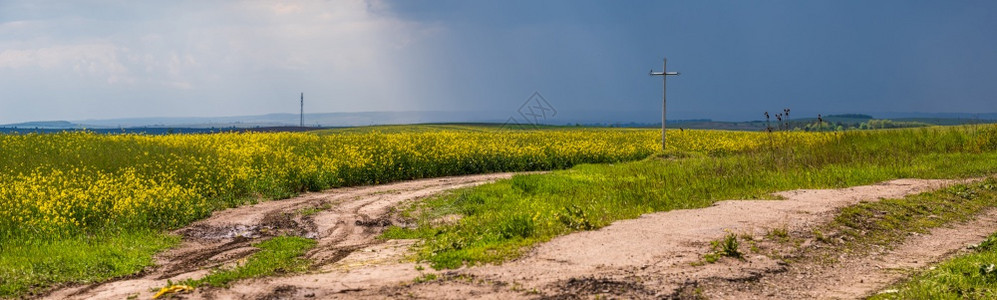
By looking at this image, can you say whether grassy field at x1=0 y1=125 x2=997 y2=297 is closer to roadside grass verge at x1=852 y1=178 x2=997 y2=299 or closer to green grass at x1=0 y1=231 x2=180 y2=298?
green grass at x1=0 y1=231 x2=180 y2=298

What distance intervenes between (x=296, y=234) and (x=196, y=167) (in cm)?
753

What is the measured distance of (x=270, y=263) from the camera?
1100 centimetres

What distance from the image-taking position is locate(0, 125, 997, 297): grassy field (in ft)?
39.4

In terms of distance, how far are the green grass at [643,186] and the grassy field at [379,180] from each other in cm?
5

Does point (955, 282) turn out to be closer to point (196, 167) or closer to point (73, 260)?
point (73, 260)

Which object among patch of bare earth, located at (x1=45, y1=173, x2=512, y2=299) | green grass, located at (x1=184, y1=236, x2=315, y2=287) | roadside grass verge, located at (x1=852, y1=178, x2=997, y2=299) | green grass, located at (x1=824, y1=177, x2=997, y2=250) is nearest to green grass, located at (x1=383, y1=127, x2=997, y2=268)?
patch of bare earth, located at (x1=45, y1=173, x2=512, y2=299)

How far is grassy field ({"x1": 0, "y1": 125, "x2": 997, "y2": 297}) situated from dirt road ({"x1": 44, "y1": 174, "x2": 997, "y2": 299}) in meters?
0.67

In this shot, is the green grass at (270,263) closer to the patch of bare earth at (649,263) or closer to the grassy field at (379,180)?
the grassy field at (379,180)

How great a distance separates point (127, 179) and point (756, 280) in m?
14.3

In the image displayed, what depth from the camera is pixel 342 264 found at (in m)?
10.6

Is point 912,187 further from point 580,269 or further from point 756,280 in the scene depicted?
point 580,269

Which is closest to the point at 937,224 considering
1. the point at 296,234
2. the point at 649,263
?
the point at 649,263

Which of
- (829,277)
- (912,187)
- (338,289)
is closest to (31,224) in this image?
(338,289)

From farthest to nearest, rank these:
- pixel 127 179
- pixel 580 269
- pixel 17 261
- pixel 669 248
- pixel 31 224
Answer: pixel 127 179 < pixel 31 224 < pixel 17 261 < pixel 669 248 < pixel 580 269
